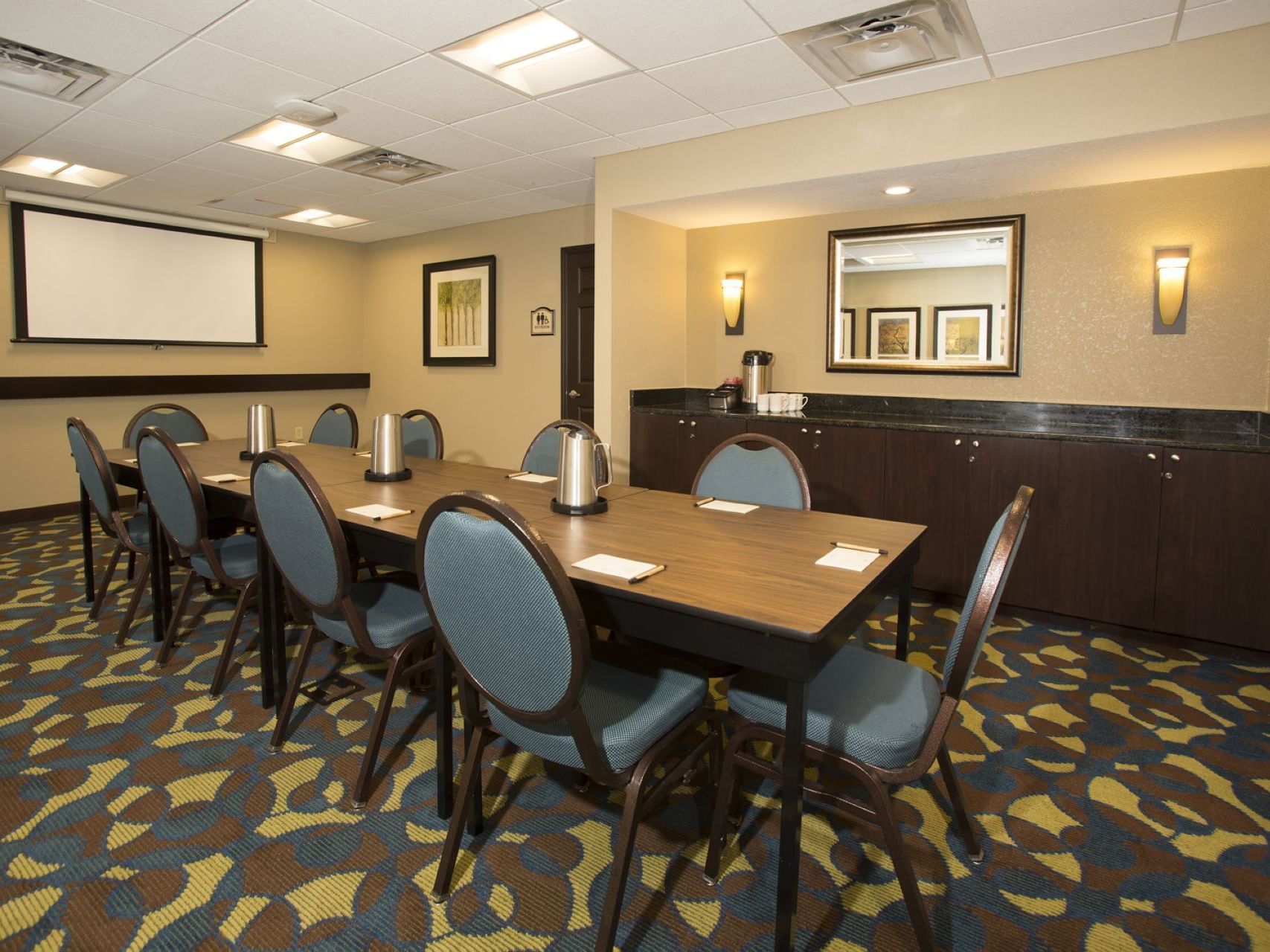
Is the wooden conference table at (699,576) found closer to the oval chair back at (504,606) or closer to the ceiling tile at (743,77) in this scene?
the oval chair back at (504,606)

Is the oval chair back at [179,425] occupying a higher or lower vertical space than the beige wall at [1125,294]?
lower

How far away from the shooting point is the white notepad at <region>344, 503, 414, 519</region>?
2.31m

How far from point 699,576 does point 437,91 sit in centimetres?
274

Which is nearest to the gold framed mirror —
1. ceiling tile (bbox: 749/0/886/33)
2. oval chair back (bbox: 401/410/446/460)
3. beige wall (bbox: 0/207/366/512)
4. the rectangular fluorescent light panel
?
ceiling tile (bbox: 749/0/886/33)

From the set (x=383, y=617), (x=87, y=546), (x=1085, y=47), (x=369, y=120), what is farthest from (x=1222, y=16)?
(x=87, y=546)

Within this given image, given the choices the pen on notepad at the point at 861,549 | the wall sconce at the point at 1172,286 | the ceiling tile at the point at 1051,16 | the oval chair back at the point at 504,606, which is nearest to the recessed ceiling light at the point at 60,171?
the oval chair back at the point at 504,606

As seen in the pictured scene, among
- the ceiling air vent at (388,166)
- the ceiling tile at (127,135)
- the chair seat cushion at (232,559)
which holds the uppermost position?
the ceiling air vent at (388,166)

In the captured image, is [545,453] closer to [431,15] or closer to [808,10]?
[431,15]

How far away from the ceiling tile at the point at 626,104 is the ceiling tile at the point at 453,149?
679 millimetres

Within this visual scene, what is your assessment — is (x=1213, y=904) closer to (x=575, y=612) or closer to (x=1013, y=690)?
(x=1013, y=690)

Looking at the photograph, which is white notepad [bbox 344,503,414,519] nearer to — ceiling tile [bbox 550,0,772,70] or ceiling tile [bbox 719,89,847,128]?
ceiling tile [bbox 550,0,772,70]

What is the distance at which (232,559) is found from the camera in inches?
114

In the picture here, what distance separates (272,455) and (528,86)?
84.3 inches

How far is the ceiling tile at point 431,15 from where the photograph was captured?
257 cm
